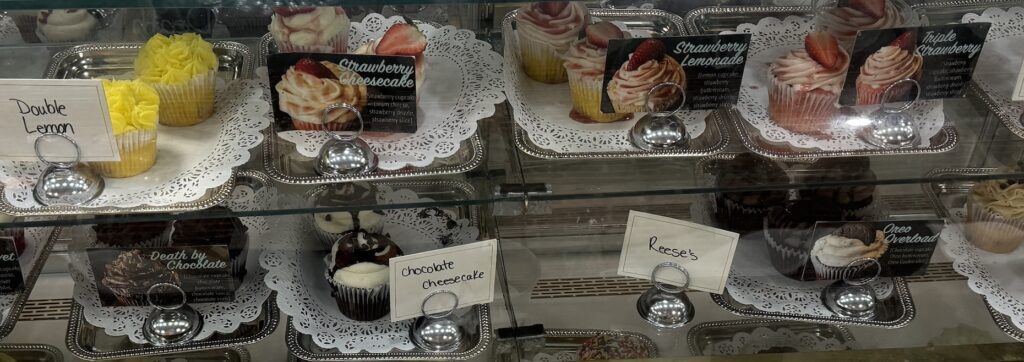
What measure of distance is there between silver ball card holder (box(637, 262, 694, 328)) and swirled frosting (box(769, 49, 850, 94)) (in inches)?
17.3

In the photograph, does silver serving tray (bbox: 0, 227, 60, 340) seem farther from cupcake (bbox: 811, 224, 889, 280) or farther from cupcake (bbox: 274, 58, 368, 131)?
cupcake (bbox: 811, 224, 889, 280)

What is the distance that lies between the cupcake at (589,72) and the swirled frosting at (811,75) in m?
0.27

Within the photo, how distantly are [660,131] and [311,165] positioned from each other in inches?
22.0

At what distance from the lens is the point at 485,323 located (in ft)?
5.30

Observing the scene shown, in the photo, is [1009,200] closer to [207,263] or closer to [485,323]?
[485,323]

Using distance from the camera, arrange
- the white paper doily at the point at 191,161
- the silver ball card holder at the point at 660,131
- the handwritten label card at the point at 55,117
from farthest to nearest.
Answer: the silver ball card holder at the point at 660,131, the white paper doily at the point at 191,161, the handwritten label card at the point at 55,117

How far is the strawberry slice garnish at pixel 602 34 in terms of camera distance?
1490 mm

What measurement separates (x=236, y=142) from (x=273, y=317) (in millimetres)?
366

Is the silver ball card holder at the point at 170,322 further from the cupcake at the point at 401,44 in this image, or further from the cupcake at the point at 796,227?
the cupcake at the point at 796,227

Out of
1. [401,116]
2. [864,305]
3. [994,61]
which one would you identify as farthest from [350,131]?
[994,61]

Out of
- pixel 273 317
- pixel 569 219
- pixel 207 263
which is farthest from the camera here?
pixel 569 219

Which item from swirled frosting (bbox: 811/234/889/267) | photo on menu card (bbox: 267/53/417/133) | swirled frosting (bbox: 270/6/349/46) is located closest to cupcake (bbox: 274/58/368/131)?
photo on menu card (bbox: 267/53/417/133)

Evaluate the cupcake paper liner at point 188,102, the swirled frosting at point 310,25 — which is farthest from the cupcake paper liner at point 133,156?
the swirled frosting at point 310,25

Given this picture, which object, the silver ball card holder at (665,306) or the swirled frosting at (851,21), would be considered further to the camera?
the silver ball card holder at (665,306)
